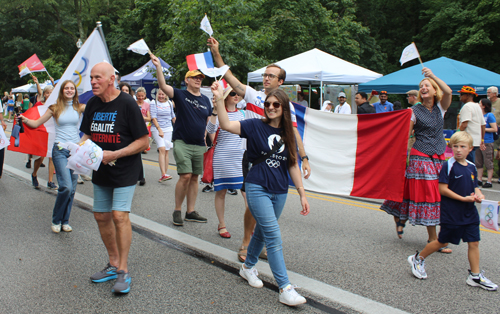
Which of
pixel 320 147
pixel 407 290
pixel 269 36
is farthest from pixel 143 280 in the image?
pixel 269 36

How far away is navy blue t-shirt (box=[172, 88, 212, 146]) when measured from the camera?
5598mm

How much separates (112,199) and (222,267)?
129 centimetres

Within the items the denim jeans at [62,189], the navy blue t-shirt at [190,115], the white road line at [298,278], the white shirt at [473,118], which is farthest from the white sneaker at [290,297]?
the white shirt at [473,118]

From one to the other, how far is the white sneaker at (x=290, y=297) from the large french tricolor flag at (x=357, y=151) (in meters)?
2.21

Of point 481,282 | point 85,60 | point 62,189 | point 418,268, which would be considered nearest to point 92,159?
point 62,189

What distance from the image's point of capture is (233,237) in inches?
208

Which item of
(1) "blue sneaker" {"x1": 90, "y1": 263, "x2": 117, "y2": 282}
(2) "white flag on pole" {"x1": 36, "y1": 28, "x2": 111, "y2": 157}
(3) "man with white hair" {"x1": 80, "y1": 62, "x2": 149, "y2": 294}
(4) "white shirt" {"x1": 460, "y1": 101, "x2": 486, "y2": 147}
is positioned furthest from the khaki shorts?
(4) "white shirt" {"x1": 460, "y1": 101, "x2": 486, "y2": 147}

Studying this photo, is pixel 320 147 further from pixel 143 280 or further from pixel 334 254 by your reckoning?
pixel 143 280

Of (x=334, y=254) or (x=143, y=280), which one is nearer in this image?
(x=143, y=280)

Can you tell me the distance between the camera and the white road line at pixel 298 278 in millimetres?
3465

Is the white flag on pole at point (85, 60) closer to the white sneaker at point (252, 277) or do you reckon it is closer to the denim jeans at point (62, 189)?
the denim jeans at point (62, 189)

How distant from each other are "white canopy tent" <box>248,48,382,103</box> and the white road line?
9283mm

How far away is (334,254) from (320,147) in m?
1.70

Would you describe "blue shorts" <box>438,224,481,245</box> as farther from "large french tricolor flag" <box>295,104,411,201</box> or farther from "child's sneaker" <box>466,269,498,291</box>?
"large french tricolor flag" <box>295,104,411,201</box>
